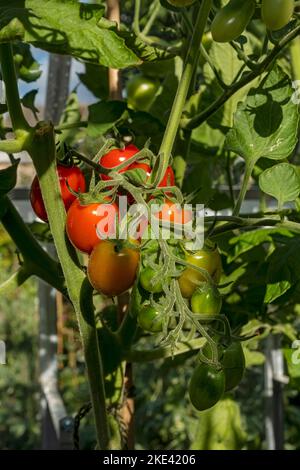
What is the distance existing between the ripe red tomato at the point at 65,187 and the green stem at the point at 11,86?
0.18 feet

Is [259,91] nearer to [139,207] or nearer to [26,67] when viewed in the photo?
[139,207]

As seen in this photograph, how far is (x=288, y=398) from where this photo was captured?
305 cm

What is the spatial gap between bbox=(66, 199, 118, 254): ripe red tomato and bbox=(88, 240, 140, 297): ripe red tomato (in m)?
0.01

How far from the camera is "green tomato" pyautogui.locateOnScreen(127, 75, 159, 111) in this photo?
1.07 metres

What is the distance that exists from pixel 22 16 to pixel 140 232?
0.64 feet

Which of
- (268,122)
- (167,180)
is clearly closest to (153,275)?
(167,180)

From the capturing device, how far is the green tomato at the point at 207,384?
63cm

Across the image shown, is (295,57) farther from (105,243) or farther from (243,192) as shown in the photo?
(105,243)

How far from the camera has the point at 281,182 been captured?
2.33 feet

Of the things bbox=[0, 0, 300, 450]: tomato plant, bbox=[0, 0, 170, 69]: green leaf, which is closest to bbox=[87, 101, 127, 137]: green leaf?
bbox=[0, 0, 300, 450]: tomato plant

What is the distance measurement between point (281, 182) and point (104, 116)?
241 millimetres

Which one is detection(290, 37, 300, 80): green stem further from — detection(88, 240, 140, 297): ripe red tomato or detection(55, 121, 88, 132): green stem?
detection(88, 240, 140, 297): ripe red tomato

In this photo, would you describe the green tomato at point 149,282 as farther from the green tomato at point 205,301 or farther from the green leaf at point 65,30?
the green leaf at point 65,30
